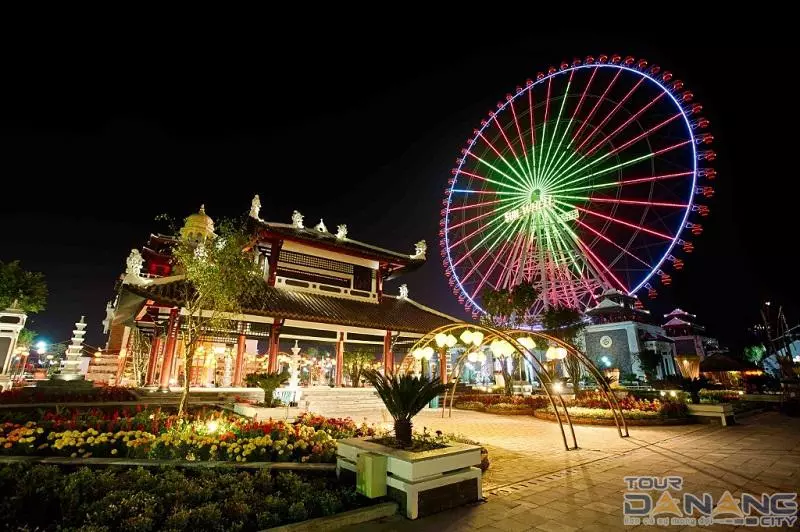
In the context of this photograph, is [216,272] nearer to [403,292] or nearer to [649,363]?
[403,292]

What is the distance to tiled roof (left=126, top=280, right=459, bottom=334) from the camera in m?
15.7

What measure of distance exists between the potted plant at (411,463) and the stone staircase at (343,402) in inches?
448

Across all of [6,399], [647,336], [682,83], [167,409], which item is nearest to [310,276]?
[167,409]

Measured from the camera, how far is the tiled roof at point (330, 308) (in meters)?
15.7

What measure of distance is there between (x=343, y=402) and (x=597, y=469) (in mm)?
13256

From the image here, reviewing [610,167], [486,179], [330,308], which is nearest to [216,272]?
[330,308]

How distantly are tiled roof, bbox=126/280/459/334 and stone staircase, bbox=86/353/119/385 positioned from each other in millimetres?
17558

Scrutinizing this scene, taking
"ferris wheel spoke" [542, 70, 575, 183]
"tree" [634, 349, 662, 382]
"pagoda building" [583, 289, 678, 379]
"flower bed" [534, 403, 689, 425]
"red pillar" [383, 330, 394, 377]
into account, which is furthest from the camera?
"pagoda building" [583, 289, 678, 379]

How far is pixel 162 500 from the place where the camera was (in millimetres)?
5113

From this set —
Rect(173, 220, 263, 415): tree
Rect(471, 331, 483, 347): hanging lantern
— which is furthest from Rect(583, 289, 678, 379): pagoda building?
Rect(173, 220, 263, 415): tree

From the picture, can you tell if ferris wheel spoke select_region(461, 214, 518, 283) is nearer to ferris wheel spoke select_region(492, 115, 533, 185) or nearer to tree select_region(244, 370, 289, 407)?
ferris wheel spoke select_region(492, 115, 533, 185)

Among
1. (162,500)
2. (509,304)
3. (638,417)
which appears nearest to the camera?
(162,500)

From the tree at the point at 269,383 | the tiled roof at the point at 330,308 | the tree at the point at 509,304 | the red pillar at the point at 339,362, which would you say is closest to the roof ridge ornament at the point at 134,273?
the tiled roof at the point at 330,308

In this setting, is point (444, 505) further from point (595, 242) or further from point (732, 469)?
point (595, 242)
